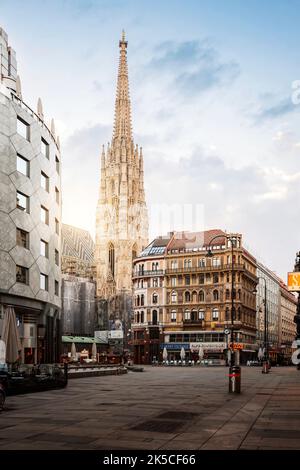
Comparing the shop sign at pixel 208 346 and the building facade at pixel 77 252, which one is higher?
the building facade at pixel 77 252

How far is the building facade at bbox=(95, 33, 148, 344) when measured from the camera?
16150 centimetres

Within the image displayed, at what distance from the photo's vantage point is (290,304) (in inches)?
6767

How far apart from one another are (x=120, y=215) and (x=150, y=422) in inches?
5940

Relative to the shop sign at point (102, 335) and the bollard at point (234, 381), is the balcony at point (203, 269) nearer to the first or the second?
the shop sign at point (102, 335)

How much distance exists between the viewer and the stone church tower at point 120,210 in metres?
163

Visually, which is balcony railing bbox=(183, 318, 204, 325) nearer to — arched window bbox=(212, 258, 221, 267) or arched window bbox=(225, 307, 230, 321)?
arched window bbox=(225, 307, 230, 321)

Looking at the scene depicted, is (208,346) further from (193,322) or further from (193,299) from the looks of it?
(193,299)

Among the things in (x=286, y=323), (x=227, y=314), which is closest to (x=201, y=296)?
(x=227, y=314)

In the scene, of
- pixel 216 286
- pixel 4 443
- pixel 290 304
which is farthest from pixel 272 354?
pixel 4 443

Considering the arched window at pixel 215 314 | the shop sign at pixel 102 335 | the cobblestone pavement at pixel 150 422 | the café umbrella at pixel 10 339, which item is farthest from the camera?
the shop sign at pixel 102 335

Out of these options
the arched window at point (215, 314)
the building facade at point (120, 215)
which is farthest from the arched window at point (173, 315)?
the building facade at point (120, 215)

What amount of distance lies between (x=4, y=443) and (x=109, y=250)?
509 feet

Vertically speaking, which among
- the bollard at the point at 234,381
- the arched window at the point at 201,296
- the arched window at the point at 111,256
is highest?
the arched window at the point at 111,256
